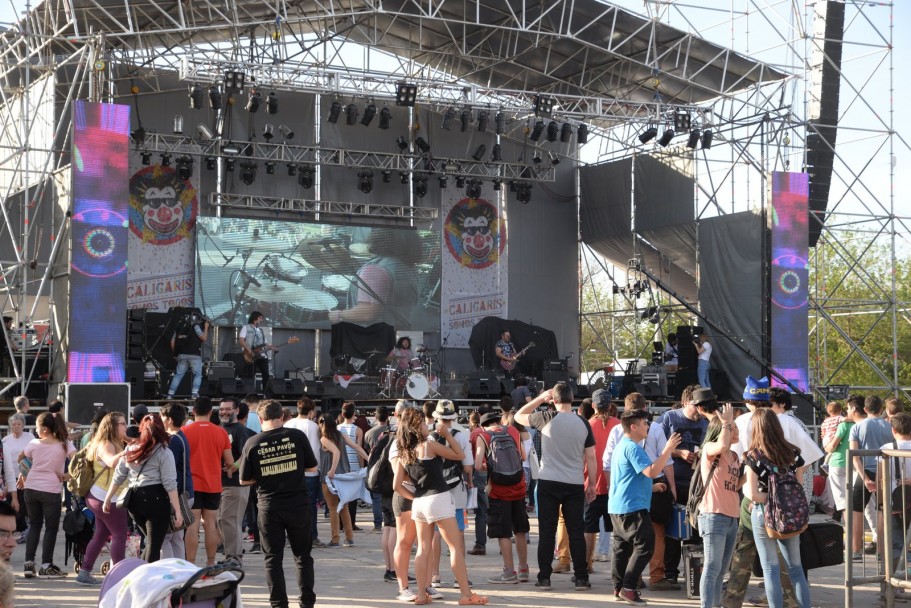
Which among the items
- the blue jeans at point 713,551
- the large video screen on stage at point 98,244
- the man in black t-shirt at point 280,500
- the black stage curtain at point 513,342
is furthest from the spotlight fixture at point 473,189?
the blue jeans at point 713,551

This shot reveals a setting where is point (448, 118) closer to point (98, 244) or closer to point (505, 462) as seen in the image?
point (98, 244)

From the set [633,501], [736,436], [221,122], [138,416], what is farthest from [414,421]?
[221,122]

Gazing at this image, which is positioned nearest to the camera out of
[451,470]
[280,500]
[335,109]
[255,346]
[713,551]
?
[713,551]

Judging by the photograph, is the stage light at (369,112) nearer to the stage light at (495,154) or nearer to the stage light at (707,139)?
the stage light at (495,154)

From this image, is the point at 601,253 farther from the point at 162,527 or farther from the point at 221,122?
the point at 162,527

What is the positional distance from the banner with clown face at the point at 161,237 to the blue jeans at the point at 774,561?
1616cm

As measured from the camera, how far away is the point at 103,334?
16.2 metres

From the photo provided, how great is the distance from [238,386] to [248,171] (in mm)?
4258

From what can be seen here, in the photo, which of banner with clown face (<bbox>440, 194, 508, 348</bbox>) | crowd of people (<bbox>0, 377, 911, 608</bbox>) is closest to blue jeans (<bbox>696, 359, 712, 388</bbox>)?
banner with clown face (<bbox>440, 194, 508, 348</bbox>)

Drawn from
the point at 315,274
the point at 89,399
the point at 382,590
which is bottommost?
the point at 382,590

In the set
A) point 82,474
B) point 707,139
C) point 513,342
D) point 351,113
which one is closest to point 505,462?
point 82,474

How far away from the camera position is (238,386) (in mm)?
18438

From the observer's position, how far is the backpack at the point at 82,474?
7.95 m

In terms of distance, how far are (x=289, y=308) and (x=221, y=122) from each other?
362 cm
